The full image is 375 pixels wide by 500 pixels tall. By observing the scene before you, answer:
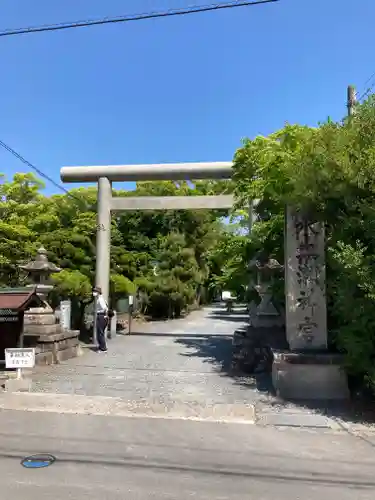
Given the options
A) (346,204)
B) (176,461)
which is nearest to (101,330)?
(346,204)

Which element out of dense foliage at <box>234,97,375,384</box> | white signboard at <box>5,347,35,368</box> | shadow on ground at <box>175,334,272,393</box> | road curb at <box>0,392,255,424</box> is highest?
dense foliage at <box>234,97,375,384</box>

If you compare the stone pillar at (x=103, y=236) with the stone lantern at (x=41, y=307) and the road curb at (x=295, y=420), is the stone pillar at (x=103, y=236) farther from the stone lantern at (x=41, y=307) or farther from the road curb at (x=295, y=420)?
the road curb at (x=295, y=420)

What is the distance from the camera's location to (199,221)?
3194cm

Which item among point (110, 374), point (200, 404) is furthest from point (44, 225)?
point (200, 404)

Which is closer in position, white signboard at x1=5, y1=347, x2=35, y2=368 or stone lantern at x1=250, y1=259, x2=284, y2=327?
white signboard at x1=5, y1=347, x2=35, y2=368

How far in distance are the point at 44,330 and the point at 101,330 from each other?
7.93 ft

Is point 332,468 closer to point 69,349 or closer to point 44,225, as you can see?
point 69,349

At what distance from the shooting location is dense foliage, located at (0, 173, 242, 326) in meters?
17.0

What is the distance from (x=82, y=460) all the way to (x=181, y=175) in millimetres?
12246

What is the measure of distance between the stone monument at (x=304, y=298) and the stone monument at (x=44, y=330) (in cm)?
581

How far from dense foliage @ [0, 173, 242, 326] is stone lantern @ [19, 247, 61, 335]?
7.16 ft

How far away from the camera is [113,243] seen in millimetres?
22422

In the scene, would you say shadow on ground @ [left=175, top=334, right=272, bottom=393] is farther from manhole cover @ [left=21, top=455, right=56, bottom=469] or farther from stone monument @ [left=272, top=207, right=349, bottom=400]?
manhole cover @ [left=21, top=455, right=56, bottom=469]

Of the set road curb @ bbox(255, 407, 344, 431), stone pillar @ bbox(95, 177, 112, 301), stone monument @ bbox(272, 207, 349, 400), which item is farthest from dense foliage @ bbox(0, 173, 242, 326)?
road curb @ bbox(255, 407, 344, 431)
